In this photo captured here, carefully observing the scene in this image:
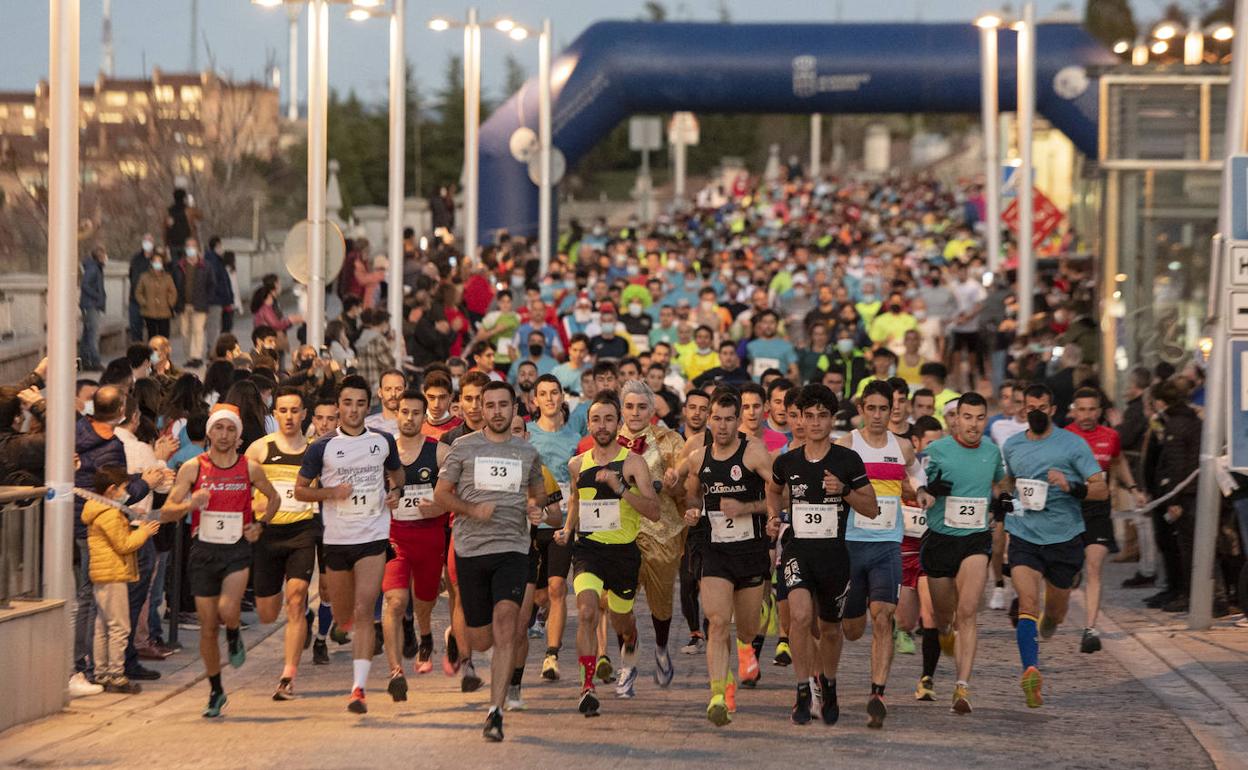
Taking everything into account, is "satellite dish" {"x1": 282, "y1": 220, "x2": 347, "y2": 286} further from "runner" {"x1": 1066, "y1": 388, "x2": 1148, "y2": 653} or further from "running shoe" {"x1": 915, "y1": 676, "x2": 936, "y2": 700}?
"running shoe" {"x1": 915, "y1": 676, "x2": 936, "y2": 700}

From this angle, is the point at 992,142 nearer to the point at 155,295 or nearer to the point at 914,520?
the point at 155,295

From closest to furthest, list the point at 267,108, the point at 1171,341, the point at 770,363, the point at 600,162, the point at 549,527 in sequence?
the point at 549,527, the point at 770,363, the point at 1171,341, the point at 267,108, the point at 600,162

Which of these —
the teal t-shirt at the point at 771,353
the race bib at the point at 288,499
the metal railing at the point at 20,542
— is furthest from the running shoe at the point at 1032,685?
the teal t-shirt at the point at 771,353

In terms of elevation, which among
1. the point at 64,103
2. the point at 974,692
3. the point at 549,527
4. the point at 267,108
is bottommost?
the point at 974,692

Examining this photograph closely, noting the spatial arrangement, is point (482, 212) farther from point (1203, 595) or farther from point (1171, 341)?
point (1203, 595)

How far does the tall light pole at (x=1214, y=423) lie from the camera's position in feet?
53.3

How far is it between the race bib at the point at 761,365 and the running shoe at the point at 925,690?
11.3 metres

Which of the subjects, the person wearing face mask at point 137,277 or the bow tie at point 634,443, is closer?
the bow tie at point 634,443

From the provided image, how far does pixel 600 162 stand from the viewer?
10175 cm

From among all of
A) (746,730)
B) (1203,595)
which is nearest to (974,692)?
(746,730)

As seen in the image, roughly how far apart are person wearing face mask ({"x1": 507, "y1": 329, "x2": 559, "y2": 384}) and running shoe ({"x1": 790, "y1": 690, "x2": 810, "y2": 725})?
10681mm

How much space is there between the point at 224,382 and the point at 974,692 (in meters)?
6.04

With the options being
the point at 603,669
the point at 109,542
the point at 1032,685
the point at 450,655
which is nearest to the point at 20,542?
the point at 109,542

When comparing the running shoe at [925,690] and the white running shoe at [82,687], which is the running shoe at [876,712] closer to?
the running shoe at [925,690]
